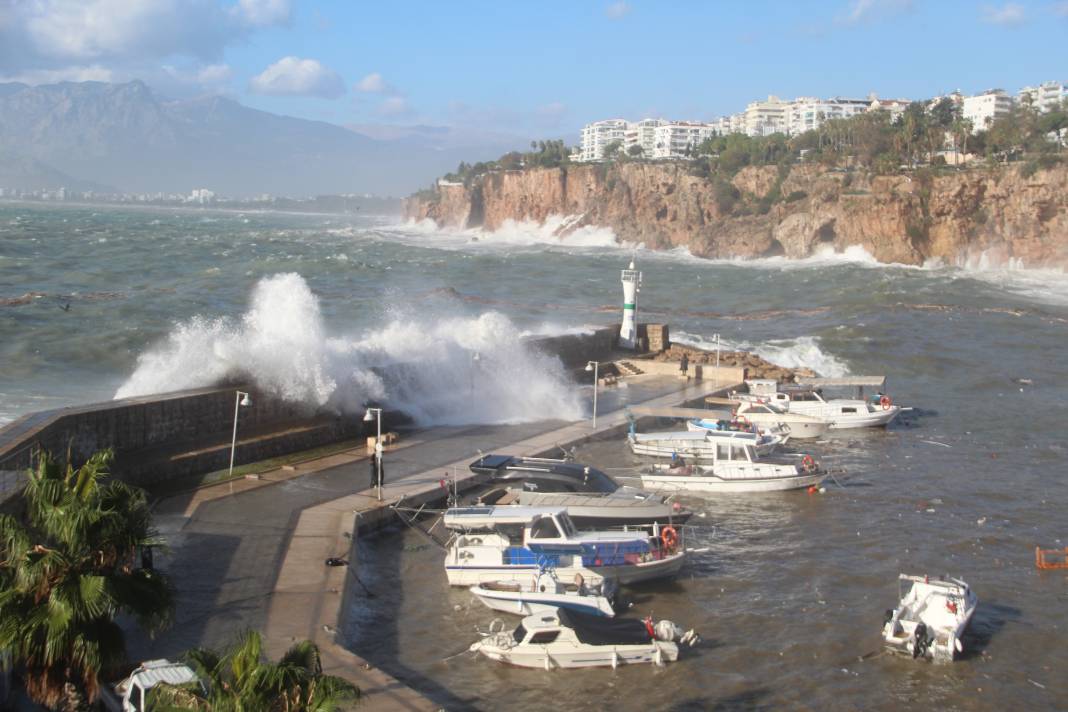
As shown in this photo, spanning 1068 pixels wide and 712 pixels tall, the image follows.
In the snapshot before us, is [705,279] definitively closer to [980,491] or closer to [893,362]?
[893,362]

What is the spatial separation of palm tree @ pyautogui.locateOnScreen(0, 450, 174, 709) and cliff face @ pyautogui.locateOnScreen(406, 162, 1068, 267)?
98831 mm

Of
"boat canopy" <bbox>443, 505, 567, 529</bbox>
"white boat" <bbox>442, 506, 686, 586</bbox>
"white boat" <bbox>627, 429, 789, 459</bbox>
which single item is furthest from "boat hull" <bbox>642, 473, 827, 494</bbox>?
"boat canopy" <bbox>443, 505, 567, 529</bbox>

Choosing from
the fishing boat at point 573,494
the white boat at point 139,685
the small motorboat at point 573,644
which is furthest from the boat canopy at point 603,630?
the white boat at point 139,685

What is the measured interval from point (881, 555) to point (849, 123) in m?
137

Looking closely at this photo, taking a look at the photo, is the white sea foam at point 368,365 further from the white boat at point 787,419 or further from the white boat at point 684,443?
the white boat at point 787,419

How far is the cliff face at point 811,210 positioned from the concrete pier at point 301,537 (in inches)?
3298

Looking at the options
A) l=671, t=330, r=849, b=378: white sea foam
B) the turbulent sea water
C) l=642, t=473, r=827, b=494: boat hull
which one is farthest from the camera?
l=671, t=330, r=849, b=378: white sea foam

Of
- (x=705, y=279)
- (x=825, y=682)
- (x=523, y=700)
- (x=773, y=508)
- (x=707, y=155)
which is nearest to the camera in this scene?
(x=523, y=700)

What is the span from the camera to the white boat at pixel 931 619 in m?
13.5

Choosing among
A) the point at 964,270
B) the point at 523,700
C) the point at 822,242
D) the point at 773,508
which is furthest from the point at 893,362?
the point at 822,242

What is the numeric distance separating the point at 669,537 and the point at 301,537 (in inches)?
232

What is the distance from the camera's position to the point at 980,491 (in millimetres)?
22469

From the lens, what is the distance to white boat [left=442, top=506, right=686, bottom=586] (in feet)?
50.1

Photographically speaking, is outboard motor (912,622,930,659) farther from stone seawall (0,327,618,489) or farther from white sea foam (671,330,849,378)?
white sea foam (671,330,849,378)
